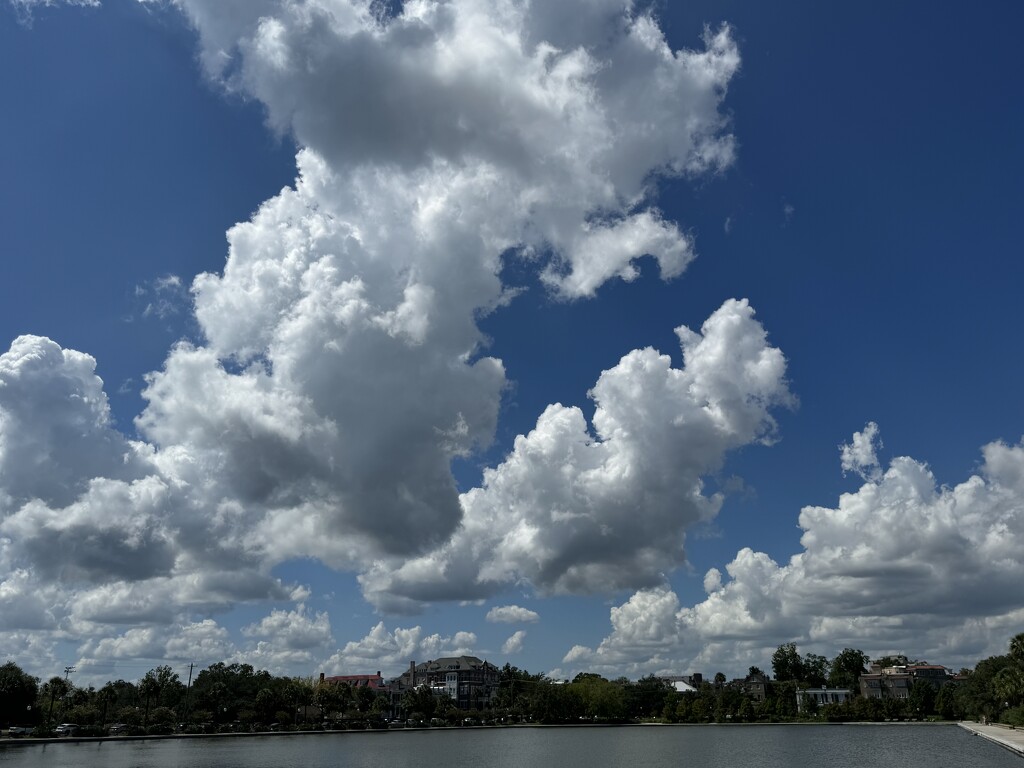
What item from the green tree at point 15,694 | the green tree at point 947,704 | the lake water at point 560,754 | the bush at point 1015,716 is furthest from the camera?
→ the green tree at point 947,704

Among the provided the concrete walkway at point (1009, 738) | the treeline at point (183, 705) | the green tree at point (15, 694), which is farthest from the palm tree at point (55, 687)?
the concrete walkway at point (1009, 738)

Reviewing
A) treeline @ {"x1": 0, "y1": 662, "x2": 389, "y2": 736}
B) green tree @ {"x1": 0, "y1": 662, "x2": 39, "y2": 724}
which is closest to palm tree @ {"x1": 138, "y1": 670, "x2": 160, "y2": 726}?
treeline @ {"x1": 0, "y1": 662, "x2": 389, "y2": 736}

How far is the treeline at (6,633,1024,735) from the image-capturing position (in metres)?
111

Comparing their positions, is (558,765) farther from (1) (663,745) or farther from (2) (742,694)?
(2) (742,694)

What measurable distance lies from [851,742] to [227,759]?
6857cm

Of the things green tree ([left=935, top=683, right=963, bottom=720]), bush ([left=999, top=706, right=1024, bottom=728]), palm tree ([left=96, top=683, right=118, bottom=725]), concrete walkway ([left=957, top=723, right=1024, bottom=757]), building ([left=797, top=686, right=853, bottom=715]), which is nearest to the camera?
concrete walkway ([left=957, top=723, right=1024, bottom=757])

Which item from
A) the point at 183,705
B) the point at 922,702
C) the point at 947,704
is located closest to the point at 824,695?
the point at 922,702

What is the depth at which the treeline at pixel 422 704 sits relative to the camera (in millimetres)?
111062

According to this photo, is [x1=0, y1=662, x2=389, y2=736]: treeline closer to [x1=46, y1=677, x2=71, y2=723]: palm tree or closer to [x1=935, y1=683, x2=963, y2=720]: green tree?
[x1=46, y1=677, x2=71, y2=723]: palm tree

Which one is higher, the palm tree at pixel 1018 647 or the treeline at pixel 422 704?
the palm tree at pixel 1018 647

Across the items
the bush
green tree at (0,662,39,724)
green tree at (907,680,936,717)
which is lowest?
green tree at (907,680,936,717)

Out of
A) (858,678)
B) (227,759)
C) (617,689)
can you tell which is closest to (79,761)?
(227,759)

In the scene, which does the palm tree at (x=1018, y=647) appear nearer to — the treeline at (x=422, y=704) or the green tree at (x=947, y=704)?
the treeline at (x=422, y=704)

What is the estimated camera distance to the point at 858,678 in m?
197
